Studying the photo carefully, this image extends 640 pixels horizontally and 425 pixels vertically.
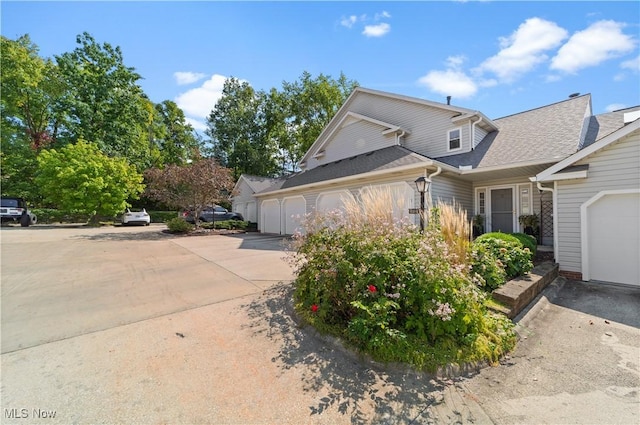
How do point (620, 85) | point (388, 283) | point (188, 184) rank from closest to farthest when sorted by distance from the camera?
point (388, 283) < point (620, 85) < point (188, 184)

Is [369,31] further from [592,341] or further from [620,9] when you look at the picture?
[592,341]

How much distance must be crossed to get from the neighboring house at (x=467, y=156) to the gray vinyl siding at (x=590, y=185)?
4 centimetres

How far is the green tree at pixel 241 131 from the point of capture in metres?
29.9

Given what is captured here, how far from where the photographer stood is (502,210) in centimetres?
939

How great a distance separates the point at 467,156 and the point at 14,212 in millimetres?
25830

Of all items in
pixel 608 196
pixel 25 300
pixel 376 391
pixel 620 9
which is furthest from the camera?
pixel 620 9

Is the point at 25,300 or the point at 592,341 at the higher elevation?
the point at 25,300

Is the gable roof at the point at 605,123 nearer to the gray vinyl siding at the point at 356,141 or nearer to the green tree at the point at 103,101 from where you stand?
the gray vinyl siding at the point at 356,141

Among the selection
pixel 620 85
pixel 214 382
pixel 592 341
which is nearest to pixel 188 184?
pixel 214 382

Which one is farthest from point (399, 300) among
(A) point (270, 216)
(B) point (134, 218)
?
(B) point (134, 218)

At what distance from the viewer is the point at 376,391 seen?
238 centimetres

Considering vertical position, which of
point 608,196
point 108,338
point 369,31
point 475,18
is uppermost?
point 369,31

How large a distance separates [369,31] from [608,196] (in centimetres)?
794

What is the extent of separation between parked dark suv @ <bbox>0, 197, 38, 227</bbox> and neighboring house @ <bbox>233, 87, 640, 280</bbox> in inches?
699
